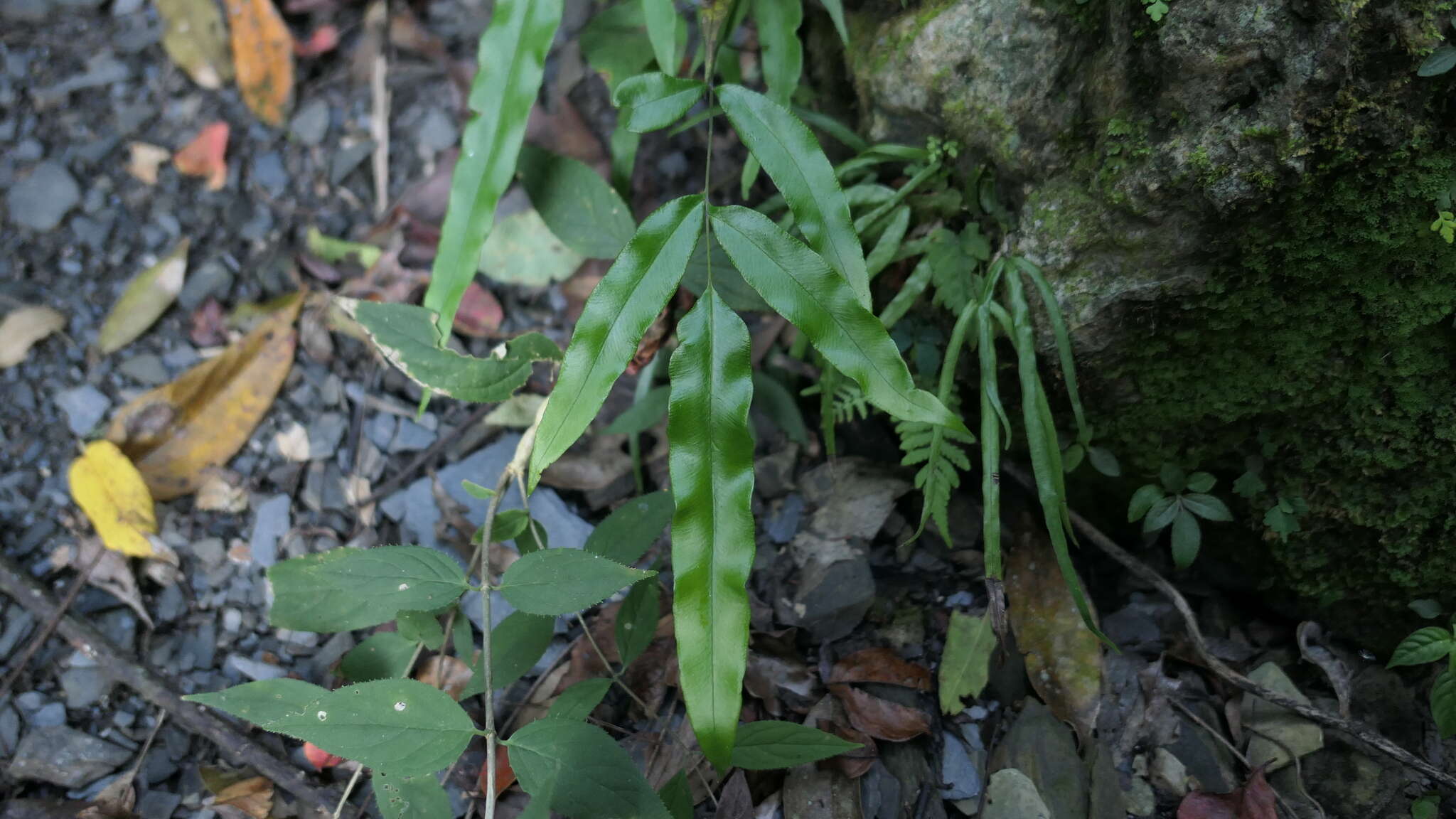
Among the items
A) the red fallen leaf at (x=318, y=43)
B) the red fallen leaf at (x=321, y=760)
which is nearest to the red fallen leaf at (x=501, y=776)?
the red fallen leaf at (x=321, y=760)

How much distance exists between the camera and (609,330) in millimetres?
1168

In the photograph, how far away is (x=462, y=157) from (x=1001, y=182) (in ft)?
2.91

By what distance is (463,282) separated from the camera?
145cm

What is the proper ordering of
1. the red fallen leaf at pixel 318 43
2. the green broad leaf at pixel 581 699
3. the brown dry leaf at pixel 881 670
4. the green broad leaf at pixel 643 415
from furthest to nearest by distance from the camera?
the red fallen leaf at pixel 318 43 < the green broad leaf at pixel 643 415 < the brown dry leaf at pixel 881 670 < the green broad leaf at pixel 581 699

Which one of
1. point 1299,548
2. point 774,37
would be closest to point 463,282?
point 774,37

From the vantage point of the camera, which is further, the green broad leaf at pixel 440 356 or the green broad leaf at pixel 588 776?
the green broad leaf at pixel 440 356

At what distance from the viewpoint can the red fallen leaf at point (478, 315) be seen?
1.99 metres

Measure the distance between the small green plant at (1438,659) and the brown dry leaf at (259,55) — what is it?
2.54m

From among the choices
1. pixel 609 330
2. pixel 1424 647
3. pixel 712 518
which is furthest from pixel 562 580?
pixel 1424 647

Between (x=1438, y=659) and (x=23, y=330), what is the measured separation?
2.70 m

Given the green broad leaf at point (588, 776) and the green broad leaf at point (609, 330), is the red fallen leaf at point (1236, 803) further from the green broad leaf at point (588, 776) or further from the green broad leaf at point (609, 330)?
the green broad leaf at point (609, 330)

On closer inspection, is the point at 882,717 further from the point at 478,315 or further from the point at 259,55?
the point at 259,55

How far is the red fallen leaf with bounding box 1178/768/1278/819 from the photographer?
1372 mm

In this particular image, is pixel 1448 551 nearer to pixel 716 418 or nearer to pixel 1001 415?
pixel 1001 415
